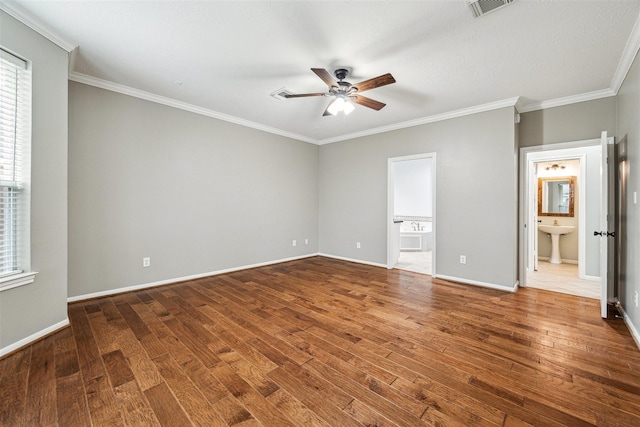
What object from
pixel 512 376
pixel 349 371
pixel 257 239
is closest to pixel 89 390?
pixel 349 371

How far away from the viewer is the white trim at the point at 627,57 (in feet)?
7.39

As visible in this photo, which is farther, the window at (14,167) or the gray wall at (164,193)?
the gray wall at (164,193)

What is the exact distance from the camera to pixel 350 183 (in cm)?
570

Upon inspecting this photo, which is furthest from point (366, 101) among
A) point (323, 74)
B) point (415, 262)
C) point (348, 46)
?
point (415, 262)

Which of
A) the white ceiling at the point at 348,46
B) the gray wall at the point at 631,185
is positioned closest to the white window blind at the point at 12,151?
the white ceiling at the point at 348,46

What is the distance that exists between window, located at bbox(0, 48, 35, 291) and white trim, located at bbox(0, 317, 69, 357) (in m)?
0.46

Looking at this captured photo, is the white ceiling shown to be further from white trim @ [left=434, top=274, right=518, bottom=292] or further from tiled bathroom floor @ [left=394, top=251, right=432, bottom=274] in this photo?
tiled bathroom floor @ [left=394, top=251, right=432, bottom=274]

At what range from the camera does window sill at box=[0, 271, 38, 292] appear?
2064mm

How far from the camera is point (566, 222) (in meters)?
5.65

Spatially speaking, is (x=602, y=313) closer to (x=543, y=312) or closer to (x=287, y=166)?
(x=543, y=312)

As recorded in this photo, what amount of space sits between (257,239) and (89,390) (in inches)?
135

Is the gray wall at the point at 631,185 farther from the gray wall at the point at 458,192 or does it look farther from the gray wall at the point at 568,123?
the gray wall at the point at 458,192

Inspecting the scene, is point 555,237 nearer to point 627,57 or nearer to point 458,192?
point 458,192

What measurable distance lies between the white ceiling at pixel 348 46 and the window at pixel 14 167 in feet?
1.57
